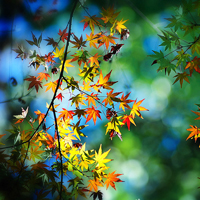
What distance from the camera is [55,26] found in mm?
1469

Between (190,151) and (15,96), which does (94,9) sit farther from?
(190,151)

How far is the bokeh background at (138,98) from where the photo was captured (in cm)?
133

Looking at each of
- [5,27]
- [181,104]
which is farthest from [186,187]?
[5,27]

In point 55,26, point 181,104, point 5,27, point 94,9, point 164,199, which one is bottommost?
point 164,199

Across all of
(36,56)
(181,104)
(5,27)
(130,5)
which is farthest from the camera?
(181,104)

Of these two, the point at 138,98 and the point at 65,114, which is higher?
the point at 138,98

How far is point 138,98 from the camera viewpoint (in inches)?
60.8

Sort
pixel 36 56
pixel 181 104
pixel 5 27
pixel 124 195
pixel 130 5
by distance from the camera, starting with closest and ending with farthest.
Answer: pixel 36 56
pixel 5 27
pixel 124 195
pixel 130 5
pixel 181 104

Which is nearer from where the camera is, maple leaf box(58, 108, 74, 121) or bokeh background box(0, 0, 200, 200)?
maple leaf box(58, 108, 74, 121)

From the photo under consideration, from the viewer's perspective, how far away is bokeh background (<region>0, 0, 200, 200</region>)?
1331mm

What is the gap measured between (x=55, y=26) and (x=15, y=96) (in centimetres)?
75

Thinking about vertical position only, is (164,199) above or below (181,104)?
below

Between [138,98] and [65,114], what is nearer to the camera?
[65,114]

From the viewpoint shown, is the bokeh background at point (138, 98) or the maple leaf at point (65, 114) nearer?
the maple leaf at point (65, 114)
